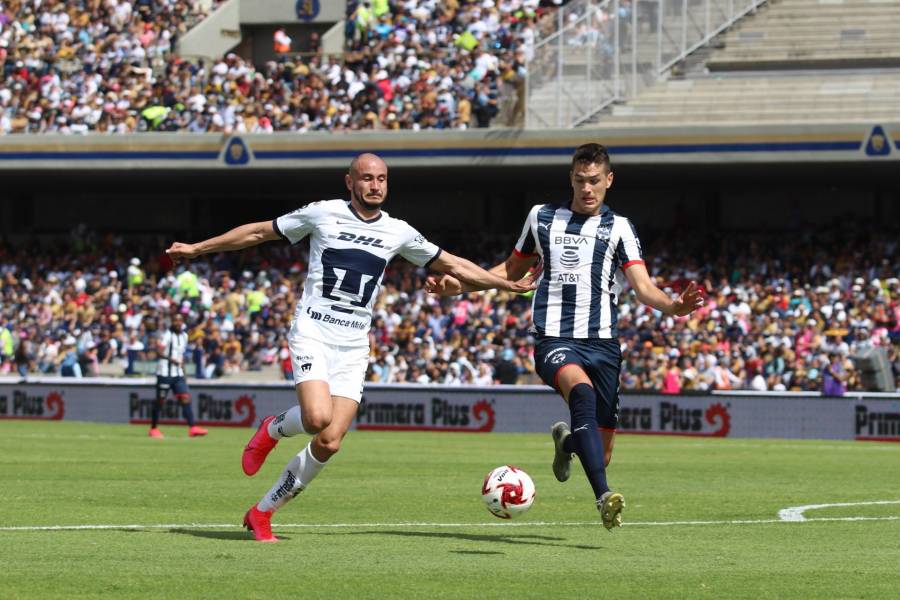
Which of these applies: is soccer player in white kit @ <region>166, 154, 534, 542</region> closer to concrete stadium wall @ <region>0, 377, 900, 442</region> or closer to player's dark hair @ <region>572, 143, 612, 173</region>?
player's dark hair @ <region>572, 143, 612, 173</region>

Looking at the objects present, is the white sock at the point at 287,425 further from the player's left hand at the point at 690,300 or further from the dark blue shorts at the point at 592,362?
the player's left hand at the point at 690,300

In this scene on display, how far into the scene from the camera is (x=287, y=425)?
10.1 metres

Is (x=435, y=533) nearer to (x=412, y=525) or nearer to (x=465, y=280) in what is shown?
(x=412, y=525)

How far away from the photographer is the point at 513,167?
129 ft

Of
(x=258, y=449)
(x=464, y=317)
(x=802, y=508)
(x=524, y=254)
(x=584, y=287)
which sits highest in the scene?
(x=524, y=254)

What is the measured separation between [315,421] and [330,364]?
47cm

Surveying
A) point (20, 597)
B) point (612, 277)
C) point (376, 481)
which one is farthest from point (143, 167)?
point (20, 597)

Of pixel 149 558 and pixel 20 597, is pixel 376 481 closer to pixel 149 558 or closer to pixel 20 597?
pixel 149 558

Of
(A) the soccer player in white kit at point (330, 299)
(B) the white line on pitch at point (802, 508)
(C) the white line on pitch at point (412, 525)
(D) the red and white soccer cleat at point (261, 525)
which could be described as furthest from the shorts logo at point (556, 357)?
(B) the white line on pitch at point (802, 508)

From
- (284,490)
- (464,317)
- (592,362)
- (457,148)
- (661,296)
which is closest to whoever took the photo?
(284,490)

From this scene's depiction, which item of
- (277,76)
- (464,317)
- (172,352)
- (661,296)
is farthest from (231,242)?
(277,76)

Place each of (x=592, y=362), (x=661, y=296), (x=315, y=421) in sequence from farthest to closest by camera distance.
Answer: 1. (x=592, y=362)
2. (x=661, y=296)
3. (x=315, y=421)

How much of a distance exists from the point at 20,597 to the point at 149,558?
59.9 inches

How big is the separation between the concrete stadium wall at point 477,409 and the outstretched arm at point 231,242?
19.6 metres
